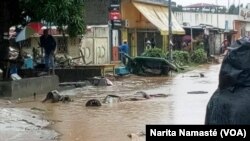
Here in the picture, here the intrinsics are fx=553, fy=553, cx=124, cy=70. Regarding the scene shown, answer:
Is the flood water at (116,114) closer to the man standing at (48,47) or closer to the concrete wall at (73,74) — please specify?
the man standing at (48,47)

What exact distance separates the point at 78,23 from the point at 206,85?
596 centimetres

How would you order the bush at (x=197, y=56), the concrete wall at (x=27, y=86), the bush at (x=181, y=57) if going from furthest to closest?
the bush at (x=197, y=56) < the bush at (x=181, y=57) < the concrete wall at (x=27, y=86)

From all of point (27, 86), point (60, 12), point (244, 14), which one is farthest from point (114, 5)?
point (244, 14)

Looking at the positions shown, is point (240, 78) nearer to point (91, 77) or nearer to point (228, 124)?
point (228, 124)

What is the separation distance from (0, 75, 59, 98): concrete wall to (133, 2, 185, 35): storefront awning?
64.1 feet

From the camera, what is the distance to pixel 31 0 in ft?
49.0

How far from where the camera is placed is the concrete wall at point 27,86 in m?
14.3

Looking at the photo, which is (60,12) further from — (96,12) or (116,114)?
(96,12)

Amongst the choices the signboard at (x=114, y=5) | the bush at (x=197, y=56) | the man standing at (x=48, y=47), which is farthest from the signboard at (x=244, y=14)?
the man standing at (x=48, y=47)

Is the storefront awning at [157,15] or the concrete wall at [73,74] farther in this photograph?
the storefront awning at [157,15]

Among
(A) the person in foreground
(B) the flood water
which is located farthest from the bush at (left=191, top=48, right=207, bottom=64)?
(A) the person in foreground

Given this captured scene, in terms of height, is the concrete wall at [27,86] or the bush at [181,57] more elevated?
the concrete wall at [27,86]

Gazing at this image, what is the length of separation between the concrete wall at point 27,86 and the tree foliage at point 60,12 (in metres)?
1.70

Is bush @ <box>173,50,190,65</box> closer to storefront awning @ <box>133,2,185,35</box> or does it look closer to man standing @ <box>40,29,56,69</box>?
storefront awning @ <box>133,2,185,35</box>
